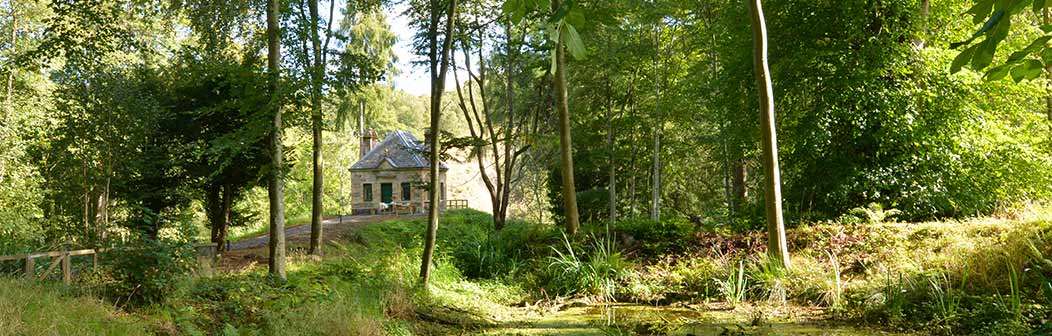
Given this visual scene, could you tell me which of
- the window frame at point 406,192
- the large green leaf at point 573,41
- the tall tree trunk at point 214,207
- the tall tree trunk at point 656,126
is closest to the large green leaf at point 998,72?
the large green leaf at point 573,41

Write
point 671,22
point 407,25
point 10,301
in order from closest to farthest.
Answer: point 10,301 < point 407,25 < point 671,22

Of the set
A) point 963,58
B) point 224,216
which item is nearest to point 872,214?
point 963,58

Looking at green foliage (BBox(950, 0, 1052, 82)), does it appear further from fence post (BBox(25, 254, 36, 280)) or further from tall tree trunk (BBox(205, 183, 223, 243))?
tall tree trunk (BBox(205, 183, 223, 243))

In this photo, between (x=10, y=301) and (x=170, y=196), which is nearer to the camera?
(x=10, y=301)

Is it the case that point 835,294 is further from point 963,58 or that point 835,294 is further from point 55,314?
point 55,314

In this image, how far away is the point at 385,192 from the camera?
33.3 m

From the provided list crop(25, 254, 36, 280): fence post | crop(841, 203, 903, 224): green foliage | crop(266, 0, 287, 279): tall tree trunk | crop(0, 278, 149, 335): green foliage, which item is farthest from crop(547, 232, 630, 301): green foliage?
crop(25, 254, 36, 280): fence post

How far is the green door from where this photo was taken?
3319 centimetres

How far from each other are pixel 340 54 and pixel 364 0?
2653 mm

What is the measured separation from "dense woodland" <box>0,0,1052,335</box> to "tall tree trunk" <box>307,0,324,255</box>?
5 cm

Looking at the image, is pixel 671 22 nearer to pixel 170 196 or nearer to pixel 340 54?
pixel 340 54

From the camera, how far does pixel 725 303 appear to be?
332 inches

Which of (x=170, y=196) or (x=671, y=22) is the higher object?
(x=671, y=22)

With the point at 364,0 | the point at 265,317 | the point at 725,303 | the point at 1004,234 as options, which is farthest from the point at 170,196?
the point at 1004,234
